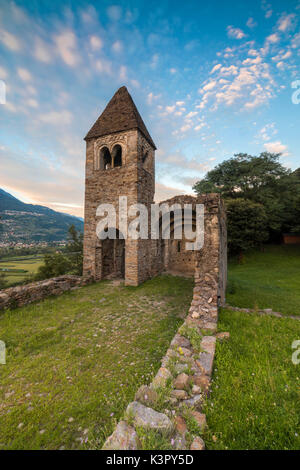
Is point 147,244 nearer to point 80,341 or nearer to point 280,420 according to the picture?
point 80,341

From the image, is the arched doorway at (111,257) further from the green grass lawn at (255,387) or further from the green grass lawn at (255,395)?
the green grass lawn at (255,395)

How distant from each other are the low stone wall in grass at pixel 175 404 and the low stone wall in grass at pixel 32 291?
6.60 meters

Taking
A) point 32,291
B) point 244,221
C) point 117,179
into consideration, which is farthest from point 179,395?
point 244,221

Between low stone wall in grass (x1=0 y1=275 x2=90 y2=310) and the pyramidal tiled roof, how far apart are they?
960cm

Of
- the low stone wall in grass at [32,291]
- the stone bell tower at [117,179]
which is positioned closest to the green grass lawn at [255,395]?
the stone bell tower at [117,179]

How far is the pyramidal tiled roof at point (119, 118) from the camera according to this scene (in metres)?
11.0

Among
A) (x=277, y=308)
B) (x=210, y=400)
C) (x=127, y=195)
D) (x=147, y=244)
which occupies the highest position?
(x=127, y=195)

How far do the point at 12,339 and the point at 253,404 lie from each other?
5771 millimetres

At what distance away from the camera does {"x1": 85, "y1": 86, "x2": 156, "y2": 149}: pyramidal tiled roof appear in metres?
11.0

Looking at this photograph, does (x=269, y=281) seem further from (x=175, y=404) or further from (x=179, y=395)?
(x=175, y=404)

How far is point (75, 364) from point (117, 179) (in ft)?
31.3

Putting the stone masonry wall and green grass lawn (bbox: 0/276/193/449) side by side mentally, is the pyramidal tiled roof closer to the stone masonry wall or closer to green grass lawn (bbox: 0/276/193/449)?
green grass lawn (bbox: 0/276/193/449)

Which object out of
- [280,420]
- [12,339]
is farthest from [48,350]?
[280,420]

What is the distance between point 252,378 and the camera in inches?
112
